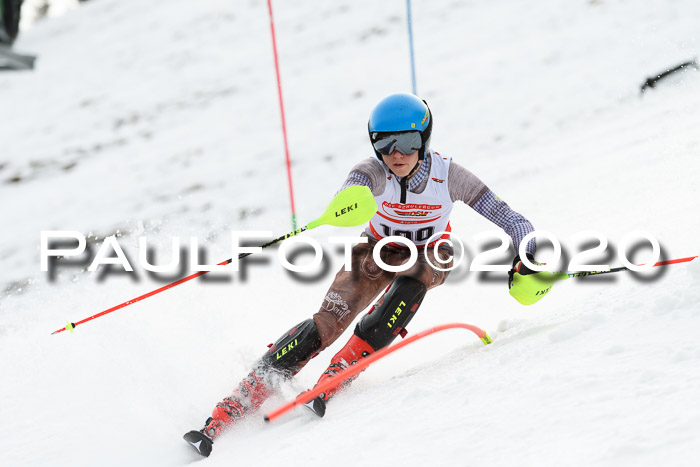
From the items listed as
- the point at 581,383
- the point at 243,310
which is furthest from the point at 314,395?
the point at 243,310

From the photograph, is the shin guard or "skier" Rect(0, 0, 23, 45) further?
"skier" Rect(0, 0, 23, 45)

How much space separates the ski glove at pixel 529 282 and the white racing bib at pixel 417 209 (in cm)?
57

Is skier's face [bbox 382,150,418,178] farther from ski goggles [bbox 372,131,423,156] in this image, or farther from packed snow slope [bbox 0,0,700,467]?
packed snow slope [bbox 0,0,700,467]

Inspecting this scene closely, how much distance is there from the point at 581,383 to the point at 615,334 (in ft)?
1.40

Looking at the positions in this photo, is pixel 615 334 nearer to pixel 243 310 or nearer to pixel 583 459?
pixel 583 459

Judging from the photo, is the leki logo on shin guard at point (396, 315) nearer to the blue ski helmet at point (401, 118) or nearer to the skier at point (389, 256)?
the skier at point (389, 256)

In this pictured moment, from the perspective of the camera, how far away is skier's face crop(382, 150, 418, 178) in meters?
3.50

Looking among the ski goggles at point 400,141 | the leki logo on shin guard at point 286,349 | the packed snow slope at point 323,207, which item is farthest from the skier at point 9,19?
the leki logo on shin guard at point 286,349

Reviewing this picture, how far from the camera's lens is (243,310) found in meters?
5.48

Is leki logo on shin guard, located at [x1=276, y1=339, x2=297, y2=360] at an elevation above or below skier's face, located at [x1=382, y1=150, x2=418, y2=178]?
below

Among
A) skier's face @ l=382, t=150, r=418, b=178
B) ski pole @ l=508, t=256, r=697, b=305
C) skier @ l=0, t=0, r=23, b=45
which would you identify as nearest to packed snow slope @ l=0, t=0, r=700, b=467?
ski pole @ l=508, t=256, r=697, b=305

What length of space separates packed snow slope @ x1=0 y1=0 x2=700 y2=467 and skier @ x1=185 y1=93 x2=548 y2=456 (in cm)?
22

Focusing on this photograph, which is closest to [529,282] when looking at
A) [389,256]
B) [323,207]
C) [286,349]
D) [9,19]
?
[389,256]

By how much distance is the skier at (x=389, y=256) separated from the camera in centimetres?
342
